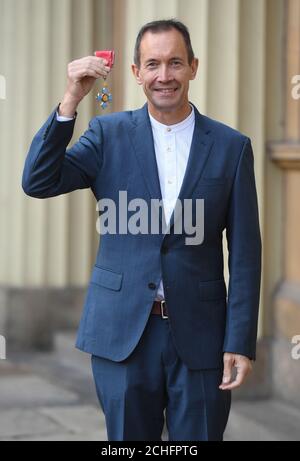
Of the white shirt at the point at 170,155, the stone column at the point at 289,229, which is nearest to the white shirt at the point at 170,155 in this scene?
the white shirt at the point at 170,155

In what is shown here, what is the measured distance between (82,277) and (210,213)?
16.2 ft

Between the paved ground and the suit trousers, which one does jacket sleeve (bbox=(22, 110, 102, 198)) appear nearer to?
the suit trousers

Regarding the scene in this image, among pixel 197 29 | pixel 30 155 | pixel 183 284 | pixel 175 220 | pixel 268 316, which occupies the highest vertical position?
pixel 197 29

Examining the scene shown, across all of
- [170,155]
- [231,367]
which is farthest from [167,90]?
[231,367]

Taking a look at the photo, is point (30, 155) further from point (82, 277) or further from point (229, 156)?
point (82, 277)

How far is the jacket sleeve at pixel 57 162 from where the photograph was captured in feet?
9.52

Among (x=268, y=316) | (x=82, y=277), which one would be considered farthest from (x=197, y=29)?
(x=82, y=277)

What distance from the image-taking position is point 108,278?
3084mm

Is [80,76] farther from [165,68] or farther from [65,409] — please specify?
[65,409]

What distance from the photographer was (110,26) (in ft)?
25.9

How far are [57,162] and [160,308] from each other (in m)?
0.58

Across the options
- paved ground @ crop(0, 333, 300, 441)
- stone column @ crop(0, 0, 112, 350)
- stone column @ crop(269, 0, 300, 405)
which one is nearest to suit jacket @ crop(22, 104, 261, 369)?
paved ground @ crop(0, 333, 300, 441)

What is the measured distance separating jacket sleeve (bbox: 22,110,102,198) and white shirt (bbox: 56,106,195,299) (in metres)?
0.19

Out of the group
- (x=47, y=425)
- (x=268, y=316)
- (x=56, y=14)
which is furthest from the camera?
(x=56, y=14)
